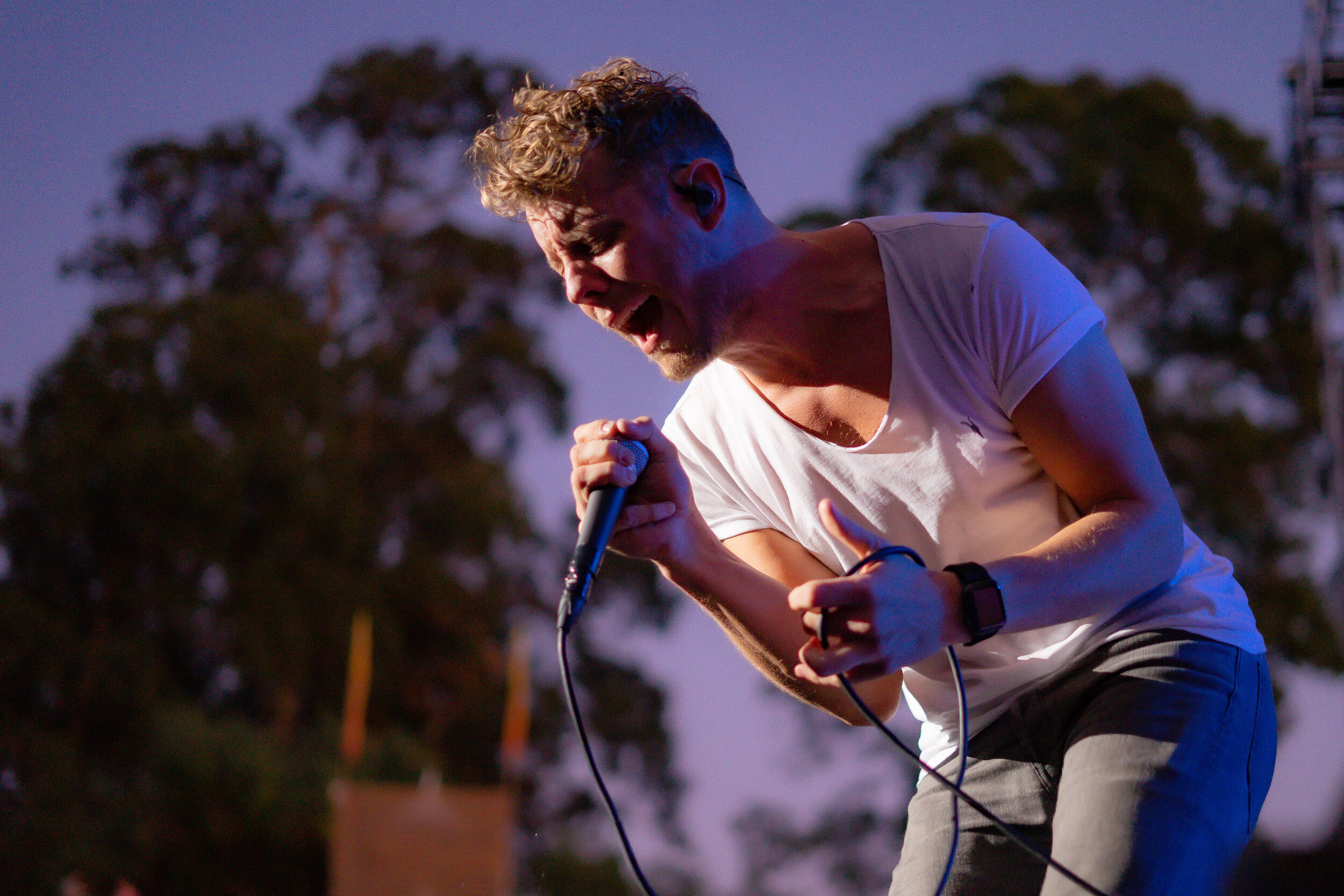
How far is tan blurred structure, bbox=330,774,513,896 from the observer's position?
7.36 meters

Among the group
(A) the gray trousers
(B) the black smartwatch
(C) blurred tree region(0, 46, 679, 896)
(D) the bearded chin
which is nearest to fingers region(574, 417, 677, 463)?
(D) the bearded chin

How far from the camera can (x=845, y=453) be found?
5.13ft

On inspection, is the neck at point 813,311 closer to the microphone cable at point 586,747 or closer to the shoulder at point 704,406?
the shoulder at point 704,406

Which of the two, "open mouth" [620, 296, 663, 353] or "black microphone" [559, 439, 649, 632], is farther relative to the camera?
"open mouth" [620, 296, 663, 353]

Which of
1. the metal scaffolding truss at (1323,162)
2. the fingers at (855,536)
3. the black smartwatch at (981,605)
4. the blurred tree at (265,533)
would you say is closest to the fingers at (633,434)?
the fingers at (855,536)

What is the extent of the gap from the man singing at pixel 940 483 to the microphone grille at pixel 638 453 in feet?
0.06

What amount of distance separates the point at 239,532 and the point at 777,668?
9.23 metres

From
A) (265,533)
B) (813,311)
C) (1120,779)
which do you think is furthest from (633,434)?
(265,533)

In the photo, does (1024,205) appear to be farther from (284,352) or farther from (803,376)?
(803,376)

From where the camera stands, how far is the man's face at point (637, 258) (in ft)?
5.12

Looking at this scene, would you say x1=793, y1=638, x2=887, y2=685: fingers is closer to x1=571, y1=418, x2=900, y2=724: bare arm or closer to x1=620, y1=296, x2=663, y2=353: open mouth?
x1=571, y1=418, x2=900, y2=724: bare arm

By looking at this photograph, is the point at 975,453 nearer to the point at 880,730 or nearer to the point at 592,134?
the point at 880,730

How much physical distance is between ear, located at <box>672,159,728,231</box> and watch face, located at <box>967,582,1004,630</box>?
0.61 m

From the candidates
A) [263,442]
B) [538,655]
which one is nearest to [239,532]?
[263,442]
